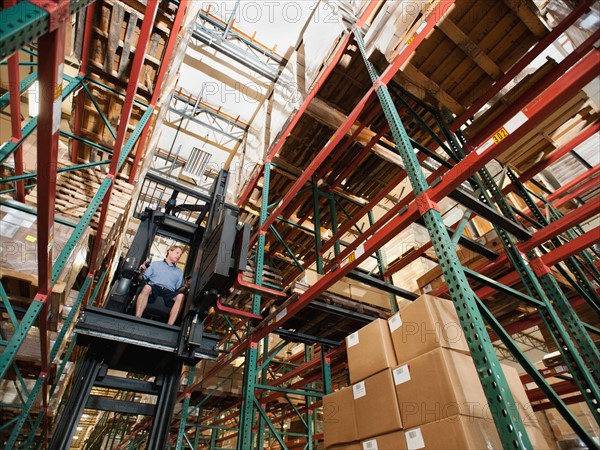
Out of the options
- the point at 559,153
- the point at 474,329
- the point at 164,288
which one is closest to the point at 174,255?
the point at 164,288

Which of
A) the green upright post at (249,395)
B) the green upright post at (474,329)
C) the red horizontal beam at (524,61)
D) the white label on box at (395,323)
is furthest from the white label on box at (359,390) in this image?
the red horizontal beam at (524,61)

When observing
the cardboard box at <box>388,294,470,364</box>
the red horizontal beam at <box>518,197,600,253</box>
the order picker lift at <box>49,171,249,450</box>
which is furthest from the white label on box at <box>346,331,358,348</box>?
the red horizontal beam at <box>518,197,600,253</box>

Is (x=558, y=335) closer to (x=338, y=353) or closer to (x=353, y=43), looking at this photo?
(x=338, y=353)

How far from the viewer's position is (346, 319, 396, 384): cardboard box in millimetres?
2912

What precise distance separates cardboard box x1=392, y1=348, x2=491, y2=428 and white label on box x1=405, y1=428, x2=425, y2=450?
0.05 metres

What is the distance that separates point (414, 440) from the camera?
2.31 metres

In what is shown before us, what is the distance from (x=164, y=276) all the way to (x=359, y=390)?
2.95m

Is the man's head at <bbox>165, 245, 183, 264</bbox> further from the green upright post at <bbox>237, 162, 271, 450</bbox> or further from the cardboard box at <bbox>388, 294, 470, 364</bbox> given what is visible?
the cardboard box at <bbox>388, 294, 470, 364</bbox>

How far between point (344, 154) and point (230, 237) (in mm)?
3577

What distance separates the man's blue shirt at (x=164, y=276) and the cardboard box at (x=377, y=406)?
282cm

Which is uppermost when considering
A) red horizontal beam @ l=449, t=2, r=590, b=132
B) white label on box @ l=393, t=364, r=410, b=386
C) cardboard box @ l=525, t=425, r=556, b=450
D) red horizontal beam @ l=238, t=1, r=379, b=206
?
red horizontal beam @ l=238, t=1, r=379, b=206

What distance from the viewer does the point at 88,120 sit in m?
5.32

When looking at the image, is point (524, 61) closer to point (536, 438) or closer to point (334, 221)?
point (334, 221)

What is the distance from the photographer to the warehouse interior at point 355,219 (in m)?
2.38
